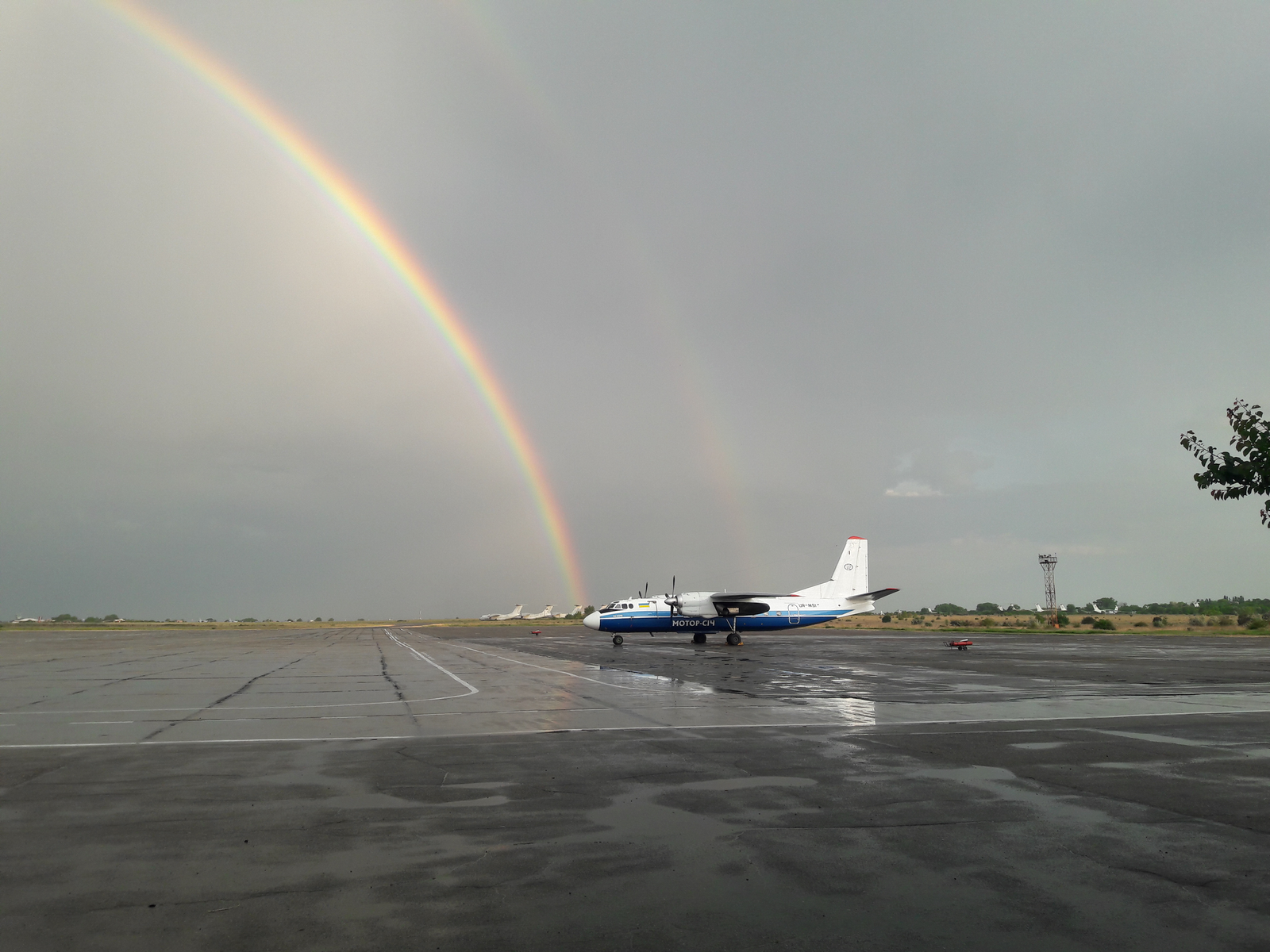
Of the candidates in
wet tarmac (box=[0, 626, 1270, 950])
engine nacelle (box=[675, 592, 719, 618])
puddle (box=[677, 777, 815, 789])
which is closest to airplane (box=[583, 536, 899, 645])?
engine nacelle (box=[675, 592, 719, 618])

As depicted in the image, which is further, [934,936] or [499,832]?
[499,832]

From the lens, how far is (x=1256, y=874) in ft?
22.1

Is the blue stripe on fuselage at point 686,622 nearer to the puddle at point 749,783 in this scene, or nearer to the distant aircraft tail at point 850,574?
the distant aircraft tail at point 850,574

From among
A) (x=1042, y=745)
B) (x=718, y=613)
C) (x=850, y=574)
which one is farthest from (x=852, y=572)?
(x=1042, y=745)

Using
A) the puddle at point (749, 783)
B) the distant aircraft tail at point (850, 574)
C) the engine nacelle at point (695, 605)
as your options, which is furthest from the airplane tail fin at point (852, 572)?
the puddle at point (749, 783)

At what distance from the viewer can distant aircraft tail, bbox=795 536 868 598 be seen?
2381 inches

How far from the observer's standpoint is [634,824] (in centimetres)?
820

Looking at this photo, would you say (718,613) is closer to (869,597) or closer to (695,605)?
→ (695,605)

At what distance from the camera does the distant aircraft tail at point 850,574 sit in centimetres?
6047

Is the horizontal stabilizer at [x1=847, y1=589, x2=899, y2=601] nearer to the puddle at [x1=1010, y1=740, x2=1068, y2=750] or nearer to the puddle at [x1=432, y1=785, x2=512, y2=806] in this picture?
the puddle at [x1=1010, y1=740, x2=1068, y2=750]

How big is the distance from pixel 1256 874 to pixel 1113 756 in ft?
19.7

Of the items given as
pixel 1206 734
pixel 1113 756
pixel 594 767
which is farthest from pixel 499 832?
pixel 1206 734

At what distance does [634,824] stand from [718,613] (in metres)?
46.7

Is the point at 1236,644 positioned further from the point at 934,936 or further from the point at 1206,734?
the point at 934,936
